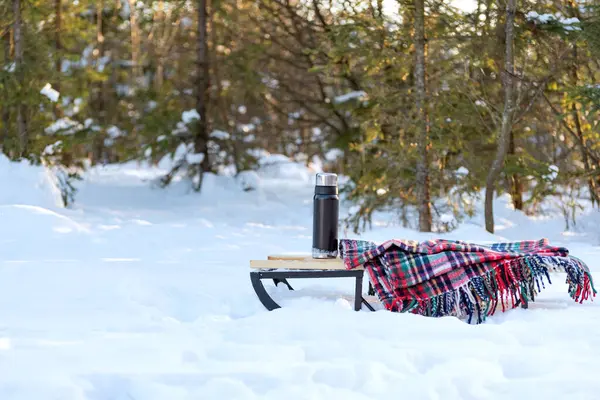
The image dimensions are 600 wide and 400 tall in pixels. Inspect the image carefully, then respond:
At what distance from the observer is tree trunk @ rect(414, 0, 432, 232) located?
9773 millimetres

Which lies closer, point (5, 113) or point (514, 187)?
point (514, 187)

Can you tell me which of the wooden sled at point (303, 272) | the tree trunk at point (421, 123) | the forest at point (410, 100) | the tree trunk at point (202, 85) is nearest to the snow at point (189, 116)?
the forest at point (410, 100)

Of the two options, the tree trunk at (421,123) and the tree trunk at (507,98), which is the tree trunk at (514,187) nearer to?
the tree trunk at (507,98)

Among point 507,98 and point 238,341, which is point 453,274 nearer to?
point 238,341

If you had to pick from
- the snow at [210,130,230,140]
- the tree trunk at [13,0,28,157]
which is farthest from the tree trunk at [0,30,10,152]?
the snow at [210,130,230,140]

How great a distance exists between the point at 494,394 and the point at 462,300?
1.37 metres

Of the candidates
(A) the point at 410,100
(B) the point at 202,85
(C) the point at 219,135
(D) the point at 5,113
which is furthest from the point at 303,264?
(B) the point at 202,85

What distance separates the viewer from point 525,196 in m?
14.8

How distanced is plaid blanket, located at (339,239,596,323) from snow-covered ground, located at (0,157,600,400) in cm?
17

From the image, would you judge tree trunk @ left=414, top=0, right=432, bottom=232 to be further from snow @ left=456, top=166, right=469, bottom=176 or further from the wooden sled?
the wooden sled

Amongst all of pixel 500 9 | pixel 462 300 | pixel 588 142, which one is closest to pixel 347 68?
pixel 500 9

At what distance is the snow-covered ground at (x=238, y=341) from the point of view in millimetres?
3566

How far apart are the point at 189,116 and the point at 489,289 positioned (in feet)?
35.2

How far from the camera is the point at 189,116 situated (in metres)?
14.9
